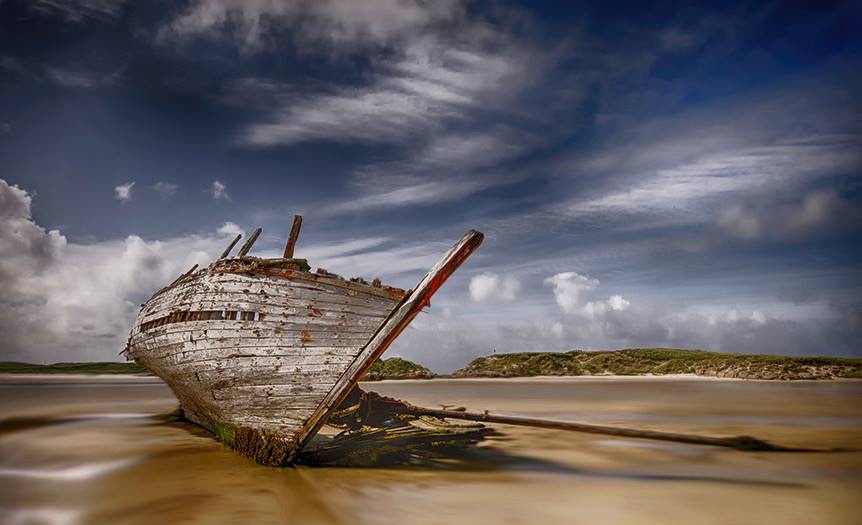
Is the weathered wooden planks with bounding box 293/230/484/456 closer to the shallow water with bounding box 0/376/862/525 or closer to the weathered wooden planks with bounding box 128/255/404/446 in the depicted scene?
the weathered wooden planks with bounding box 128/255/404/446

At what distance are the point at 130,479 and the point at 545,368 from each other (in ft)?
148

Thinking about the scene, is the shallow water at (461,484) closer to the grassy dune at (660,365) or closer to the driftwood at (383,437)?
the driftwood at (383,437)

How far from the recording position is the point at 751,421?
1350cm

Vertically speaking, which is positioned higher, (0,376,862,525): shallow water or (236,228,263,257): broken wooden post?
(236,228,263,257): broken wooden post

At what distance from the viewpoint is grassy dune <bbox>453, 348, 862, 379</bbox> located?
34.6 meters

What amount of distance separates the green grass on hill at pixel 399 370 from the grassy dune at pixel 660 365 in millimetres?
4528

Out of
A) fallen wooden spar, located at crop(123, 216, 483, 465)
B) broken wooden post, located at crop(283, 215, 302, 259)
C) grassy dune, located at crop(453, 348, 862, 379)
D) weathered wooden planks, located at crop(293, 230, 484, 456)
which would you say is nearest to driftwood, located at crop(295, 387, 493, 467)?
fallen wooden spar, located at crop(123, 216, 483, 465)

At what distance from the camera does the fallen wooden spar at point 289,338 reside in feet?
23.4

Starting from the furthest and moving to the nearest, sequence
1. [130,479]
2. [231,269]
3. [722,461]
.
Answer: [722,461] → [231,269] → [130,479]

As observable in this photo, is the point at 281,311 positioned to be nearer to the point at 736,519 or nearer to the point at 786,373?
the point at 736,519

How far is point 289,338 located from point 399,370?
1943 inches

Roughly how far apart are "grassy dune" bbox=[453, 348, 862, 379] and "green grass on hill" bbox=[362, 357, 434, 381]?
4.53m

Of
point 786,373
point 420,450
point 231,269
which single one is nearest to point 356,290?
point 231,269

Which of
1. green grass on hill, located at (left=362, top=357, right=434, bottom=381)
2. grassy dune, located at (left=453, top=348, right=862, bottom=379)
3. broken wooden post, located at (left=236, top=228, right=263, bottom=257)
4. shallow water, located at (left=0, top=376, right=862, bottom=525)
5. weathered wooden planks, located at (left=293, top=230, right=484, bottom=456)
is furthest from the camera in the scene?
green grass on hill, located at (left=362, top=357, right=434, bottom=381)
